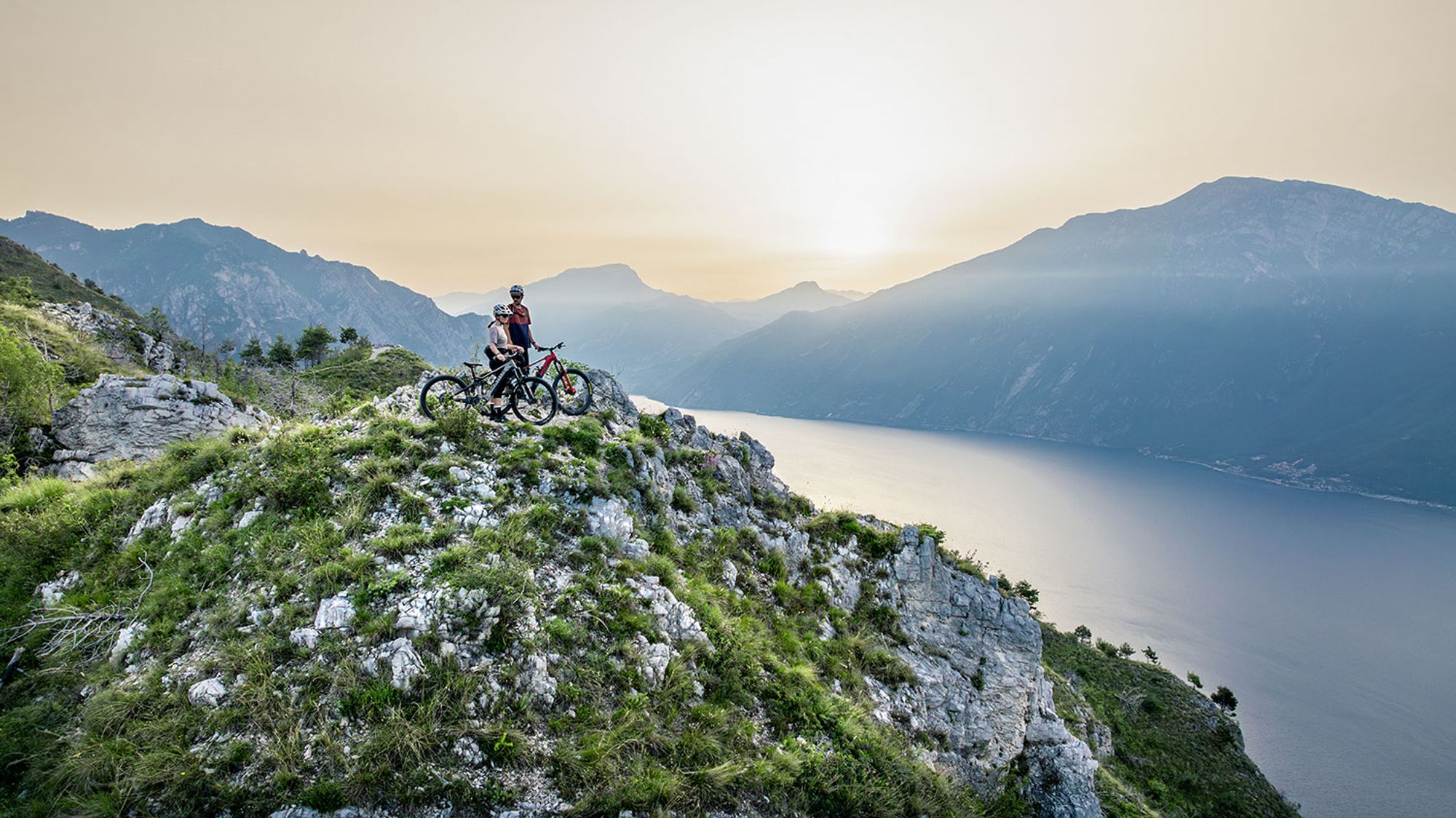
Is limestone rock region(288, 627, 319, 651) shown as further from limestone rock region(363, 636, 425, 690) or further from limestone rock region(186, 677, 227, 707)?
limestone rock region(363, 636, 425, 690)

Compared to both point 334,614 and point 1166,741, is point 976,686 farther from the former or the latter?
point 1166,741

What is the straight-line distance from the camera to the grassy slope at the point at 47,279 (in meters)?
54.6

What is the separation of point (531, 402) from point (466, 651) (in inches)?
274

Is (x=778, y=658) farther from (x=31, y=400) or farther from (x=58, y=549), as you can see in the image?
(x=31, y=400)

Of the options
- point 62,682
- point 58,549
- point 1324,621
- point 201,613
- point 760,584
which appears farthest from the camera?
point 1324,621

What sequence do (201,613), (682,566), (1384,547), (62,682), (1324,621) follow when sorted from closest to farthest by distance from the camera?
(62,682), (201,613), (682,566), (1324,621), (1384,547)

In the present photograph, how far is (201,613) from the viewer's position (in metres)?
7.31

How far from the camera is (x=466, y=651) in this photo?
6.85m

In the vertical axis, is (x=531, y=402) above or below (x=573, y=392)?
below

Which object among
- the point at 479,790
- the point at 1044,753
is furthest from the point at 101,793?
the point at 1044,753

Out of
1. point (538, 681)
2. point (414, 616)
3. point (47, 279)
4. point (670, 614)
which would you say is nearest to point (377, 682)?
point (414, 616)

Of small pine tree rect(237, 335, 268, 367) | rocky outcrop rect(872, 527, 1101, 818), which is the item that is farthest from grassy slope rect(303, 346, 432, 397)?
rocky outcrop rect(872, 527, 1101, 818)

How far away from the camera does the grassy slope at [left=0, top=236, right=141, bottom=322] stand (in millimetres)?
54594

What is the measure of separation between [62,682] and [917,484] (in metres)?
145
